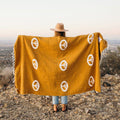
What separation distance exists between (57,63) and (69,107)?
1504 mm

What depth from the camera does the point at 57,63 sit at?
427cm

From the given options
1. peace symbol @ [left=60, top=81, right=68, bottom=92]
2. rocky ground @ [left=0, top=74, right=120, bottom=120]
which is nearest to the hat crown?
peace symbol @ [left=60, top=81, right=68, bottom=92]

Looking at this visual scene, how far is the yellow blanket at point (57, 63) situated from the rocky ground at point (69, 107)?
0.66 meters

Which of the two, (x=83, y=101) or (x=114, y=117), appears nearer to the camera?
(x=114, y=117)

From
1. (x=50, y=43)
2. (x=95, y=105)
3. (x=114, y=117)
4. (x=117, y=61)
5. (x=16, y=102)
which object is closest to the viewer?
(x=50, y=43)

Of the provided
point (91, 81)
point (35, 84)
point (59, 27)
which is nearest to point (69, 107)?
point (91, 81)

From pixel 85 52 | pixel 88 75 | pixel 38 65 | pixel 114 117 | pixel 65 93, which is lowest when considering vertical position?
pixel 114 117

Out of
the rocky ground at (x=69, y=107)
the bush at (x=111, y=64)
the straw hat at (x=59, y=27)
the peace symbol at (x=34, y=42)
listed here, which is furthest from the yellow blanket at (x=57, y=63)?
the bush at (x=111, y=64)

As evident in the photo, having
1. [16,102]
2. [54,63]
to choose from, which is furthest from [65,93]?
[16,102]

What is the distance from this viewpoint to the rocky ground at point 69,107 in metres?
4.51

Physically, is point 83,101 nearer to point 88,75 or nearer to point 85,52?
point 88,75

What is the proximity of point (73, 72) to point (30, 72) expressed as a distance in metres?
1.05

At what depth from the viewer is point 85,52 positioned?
4.35 metres

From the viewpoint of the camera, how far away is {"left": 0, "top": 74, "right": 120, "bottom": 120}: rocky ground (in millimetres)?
4512
